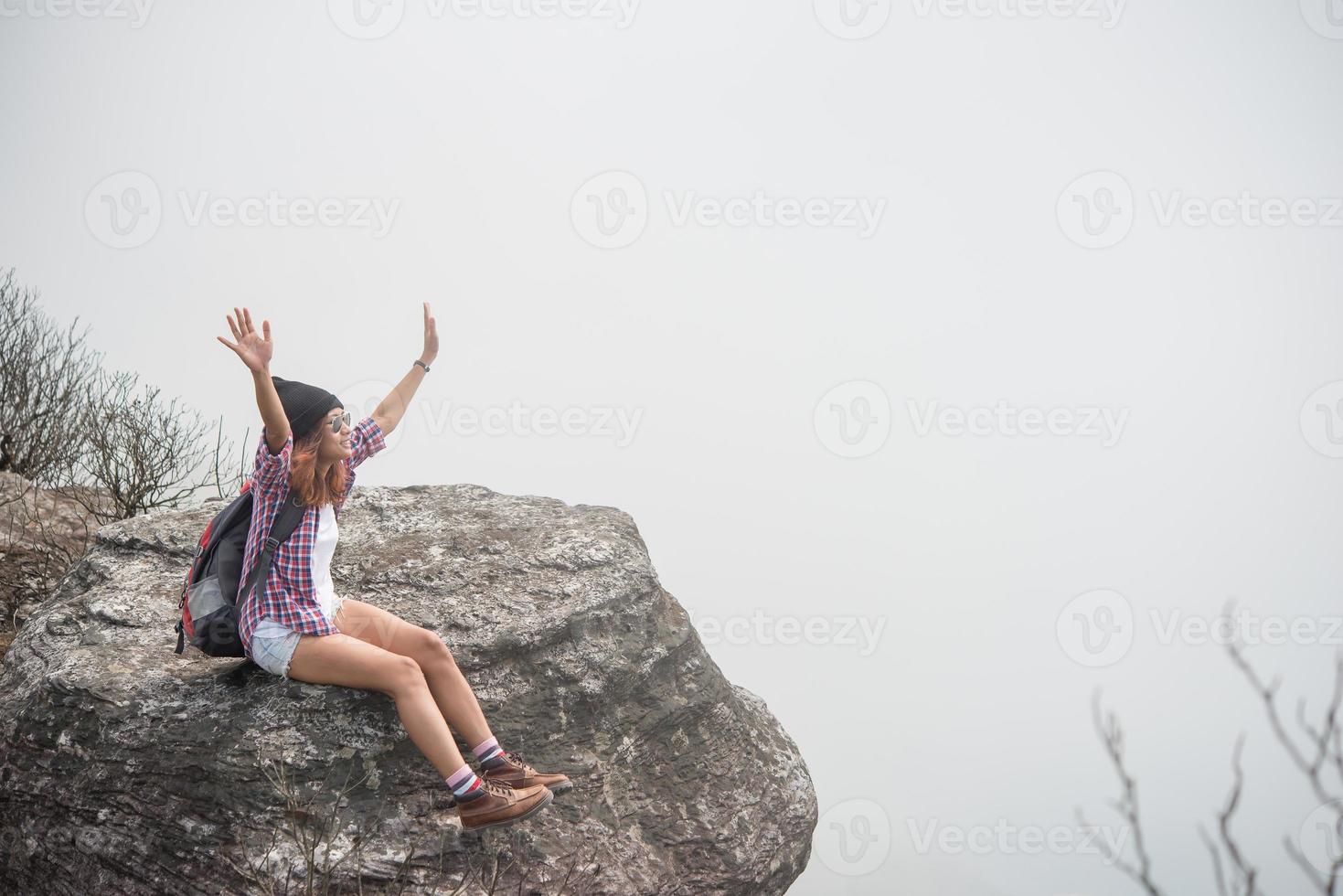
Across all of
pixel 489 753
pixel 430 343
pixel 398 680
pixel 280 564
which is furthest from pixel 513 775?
pixel 430 343

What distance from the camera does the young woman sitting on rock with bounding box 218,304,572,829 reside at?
509 centimetres

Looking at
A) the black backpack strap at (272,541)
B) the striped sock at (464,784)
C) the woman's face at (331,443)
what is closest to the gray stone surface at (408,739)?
the striped sock at (464,784)

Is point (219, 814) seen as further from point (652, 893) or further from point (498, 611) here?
point (652, 893)

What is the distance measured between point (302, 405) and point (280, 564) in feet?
2.58

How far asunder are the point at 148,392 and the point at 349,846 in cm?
1076

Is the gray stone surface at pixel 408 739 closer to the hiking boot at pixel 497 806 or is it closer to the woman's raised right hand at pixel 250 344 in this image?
the hiking boot at pixel 497 806

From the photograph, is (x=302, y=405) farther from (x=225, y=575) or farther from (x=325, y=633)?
(x=325, y=633)

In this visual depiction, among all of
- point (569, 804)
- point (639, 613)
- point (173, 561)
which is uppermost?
point (639, 613)

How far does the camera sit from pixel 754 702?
275 inches

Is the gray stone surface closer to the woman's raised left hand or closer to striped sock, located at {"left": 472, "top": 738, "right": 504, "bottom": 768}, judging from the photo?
striped sock, located at {"left": 472, "top": 738, "right": 504, "bottom": 768}

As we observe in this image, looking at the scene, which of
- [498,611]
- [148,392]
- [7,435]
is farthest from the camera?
[7,435]

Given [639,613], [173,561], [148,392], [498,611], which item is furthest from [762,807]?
[148,392]

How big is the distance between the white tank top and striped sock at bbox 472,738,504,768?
38.9 inches

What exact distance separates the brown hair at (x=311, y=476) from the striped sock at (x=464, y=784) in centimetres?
151
